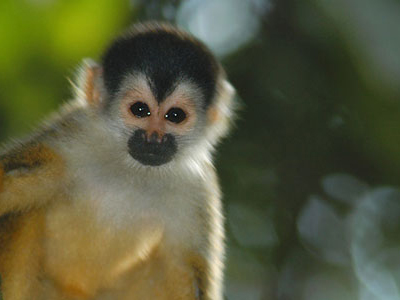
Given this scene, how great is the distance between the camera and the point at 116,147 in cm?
503

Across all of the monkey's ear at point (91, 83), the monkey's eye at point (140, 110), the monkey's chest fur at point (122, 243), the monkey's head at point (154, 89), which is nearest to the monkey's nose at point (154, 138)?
the monkey's head at point (154, 89)

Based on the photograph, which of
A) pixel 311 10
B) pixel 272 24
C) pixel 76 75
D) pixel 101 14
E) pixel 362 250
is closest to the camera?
pixel 101 14

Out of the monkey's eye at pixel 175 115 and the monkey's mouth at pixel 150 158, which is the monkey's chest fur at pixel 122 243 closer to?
the monkey's mouth at pixel 150 158

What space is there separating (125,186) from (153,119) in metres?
0.43

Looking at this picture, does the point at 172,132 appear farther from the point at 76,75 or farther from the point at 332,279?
the point at 332,279

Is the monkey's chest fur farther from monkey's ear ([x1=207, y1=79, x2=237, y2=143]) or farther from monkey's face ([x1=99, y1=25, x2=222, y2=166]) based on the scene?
monkey's ear ([x1=207, y1=79, x2=237, y2=143])

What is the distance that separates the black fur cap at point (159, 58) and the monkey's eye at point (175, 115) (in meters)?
0.12

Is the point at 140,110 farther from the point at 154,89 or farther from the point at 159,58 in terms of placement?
the point at 159,58

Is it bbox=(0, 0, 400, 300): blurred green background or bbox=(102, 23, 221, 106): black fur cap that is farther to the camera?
bbox=(0, 0, 400, 300): blurred green background

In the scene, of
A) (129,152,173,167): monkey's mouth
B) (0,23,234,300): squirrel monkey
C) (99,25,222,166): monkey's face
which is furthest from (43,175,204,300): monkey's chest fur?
(99,25,222,166): monkey's face

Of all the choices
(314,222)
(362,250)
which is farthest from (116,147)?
(362,250)

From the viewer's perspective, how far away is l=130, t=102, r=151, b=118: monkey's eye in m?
5.00

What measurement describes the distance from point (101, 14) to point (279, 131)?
2456 millimetres

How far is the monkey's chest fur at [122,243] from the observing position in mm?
4730
